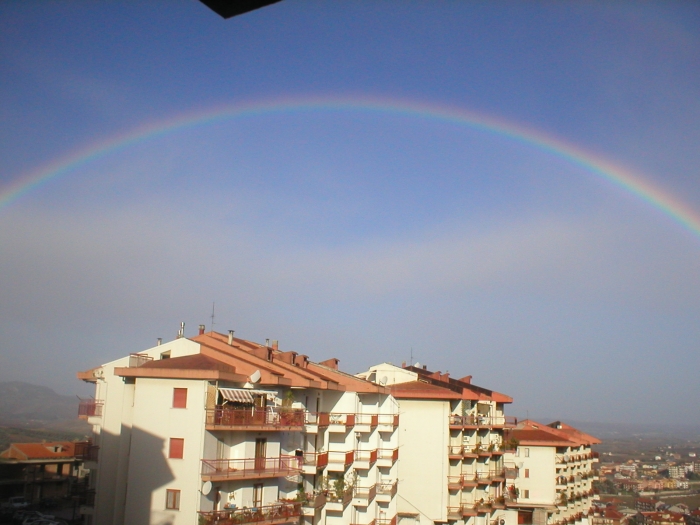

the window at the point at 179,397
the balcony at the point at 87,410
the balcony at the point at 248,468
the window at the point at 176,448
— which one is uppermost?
the window at the point at 179,397

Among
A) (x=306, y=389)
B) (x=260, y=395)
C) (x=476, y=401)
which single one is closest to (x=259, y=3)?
(x=260, y=395)

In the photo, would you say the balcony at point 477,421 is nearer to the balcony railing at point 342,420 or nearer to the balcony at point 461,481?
the balcony at point 461,481

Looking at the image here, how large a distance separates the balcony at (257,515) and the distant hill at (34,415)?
47.6 m

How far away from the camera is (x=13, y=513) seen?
143 ft

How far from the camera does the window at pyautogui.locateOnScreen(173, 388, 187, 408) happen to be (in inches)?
1061

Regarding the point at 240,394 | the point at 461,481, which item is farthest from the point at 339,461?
the point at 461,481

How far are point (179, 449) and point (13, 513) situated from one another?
24.8 meters

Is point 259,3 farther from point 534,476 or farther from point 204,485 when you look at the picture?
point 534,476

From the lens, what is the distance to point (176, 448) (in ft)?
87.6

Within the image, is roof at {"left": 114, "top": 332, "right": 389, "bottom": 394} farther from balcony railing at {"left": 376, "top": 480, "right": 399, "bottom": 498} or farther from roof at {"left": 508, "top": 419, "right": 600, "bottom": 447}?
roof at {"left": 508, "top": 419, "right": 600, "bottom": 447}

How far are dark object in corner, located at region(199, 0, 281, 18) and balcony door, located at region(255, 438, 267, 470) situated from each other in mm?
26890

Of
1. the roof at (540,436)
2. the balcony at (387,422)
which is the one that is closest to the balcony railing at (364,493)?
the balcony at (387,422)

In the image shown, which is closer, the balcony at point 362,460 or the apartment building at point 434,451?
the balcony at point 362,460

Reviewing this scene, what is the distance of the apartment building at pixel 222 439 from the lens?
2645cm
